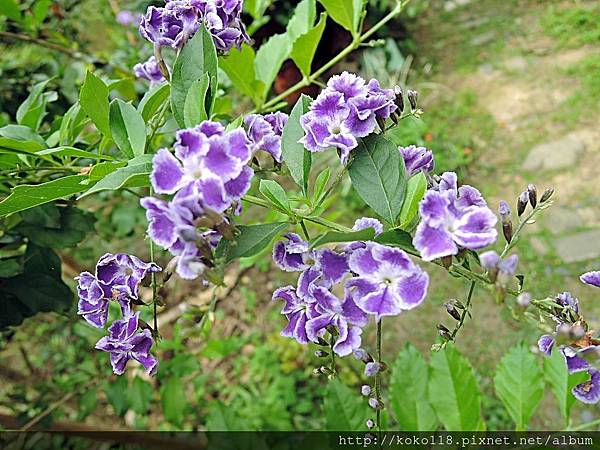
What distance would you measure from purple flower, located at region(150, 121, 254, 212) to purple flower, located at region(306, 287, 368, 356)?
12 centimetres

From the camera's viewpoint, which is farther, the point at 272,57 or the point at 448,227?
the point at 272,57

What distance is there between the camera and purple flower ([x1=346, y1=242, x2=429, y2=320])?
0.50m

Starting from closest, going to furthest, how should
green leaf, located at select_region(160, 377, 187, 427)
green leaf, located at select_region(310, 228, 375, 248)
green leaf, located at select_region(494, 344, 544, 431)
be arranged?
green leaf, located at select_region(310, 228, 375, 248)
green leaf, located at select_region(494, 344, 544, 431)
green leaf, located at select_region(160, 377, 187, 427)

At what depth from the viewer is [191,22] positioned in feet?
2.08

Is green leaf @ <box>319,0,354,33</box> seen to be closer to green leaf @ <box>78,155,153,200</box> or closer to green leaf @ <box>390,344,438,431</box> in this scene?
green leaf @ <box>78,155,153,200</box>

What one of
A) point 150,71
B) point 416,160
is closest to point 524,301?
point 416,160

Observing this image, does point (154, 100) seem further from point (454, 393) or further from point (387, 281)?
point (454, 393)

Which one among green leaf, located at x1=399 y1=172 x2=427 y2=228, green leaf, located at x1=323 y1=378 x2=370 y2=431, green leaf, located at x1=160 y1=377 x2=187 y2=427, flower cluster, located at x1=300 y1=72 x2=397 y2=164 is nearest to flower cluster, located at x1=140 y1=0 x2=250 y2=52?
flower cluster, located at x1=300 y1=72 x2=397 y2=164

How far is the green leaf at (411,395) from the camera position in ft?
3.40

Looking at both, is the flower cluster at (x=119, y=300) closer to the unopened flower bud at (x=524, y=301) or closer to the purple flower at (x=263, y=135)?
the purple flower at (x=263, y=135)

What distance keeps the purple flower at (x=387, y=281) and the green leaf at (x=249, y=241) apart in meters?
0.08

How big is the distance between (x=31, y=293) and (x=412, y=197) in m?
0.69

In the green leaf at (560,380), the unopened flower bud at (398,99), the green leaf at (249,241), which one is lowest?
the green leaf at (560,380)

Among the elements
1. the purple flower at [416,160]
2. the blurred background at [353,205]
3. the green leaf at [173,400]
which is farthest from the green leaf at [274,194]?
the green leaf at [173,400]
